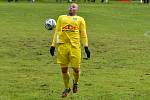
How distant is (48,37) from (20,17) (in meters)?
15.4

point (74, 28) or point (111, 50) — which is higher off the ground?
point (74, 28)

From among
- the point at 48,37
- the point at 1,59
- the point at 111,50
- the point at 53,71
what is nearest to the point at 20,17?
the point at 48,37

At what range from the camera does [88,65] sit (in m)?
21.4

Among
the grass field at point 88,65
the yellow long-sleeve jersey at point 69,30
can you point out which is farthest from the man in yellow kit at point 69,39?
the grass field at point 88,65

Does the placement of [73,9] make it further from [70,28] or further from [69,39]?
[69,39]

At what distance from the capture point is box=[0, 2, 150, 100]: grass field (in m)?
15.3

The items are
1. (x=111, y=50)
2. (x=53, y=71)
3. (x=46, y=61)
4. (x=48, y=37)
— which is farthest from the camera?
(x=48, y=37)

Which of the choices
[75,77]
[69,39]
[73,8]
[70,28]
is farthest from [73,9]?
[75,77]

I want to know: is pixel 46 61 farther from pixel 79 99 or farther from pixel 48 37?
pixel 48 37

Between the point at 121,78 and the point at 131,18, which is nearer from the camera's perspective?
the point at 121,78

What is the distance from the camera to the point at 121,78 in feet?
59.8

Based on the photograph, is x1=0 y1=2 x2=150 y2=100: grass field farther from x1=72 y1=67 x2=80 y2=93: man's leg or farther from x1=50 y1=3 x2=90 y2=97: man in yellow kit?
x1=50 y1=3 x2=90 y2=97: man in yellow kit

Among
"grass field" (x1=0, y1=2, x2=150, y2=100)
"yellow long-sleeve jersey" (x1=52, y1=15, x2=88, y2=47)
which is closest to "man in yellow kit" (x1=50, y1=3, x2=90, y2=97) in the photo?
"yellow long-sleeve jersey" (x1=52, y1=15, x2=88, y2=47)

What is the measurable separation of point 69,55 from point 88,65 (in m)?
7.35
